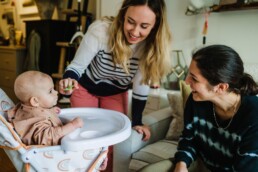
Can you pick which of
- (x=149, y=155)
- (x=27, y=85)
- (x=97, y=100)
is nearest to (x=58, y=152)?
(x=27, y=85)

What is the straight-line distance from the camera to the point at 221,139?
1194mm

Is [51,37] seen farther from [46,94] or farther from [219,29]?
[46,94]

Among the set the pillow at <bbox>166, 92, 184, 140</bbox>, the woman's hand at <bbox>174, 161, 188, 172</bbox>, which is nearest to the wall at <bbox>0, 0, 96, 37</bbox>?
the pillow at <bbox>166, 92, 184, 140</bbox>

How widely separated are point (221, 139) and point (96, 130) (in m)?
0.56

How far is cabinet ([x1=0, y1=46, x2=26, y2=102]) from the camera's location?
3990 mm

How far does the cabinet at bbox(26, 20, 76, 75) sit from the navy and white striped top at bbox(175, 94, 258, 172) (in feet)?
8.53

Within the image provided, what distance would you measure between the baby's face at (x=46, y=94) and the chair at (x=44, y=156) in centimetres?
16

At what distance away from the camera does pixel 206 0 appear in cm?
220

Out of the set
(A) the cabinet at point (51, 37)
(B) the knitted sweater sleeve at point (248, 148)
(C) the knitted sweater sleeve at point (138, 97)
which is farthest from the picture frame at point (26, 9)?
(B) the knitted sweater sleeve at point (248, 148)

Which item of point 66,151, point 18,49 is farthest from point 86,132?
point 18,49

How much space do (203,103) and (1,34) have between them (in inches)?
190

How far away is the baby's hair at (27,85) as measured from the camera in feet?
3.36

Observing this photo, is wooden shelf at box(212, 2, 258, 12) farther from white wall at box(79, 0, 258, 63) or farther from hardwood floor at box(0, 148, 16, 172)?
hardwood floor at box(0, 148, 16, 172)

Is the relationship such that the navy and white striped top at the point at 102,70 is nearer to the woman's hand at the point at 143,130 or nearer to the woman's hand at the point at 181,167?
the woman's hand at the point at 143,130
